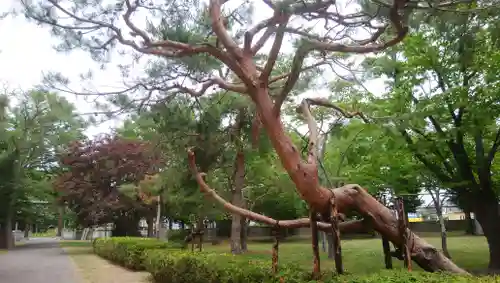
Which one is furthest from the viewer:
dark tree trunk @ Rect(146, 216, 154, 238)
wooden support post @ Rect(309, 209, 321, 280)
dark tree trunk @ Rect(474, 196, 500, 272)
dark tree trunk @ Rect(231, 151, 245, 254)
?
dark tree trunk @ Rect(146, 216, 154, 238)

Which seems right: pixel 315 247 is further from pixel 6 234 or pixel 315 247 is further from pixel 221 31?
pixel 6 234

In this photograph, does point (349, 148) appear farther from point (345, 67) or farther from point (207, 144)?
point (345, 67)

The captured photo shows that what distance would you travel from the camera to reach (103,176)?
72.4 feet

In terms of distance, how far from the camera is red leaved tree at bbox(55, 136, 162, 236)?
21.8 metres

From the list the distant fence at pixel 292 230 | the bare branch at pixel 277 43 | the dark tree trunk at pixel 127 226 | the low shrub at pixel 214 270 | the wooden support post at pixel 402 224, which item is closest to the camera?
the bare branch at pixel 277 43

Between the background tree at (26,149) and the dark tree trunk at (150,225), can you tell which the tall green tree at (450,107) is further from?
the background tree at (26,149)

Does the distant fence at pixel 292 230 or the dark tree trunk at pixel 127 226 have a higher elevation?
the dark tree trunk at pixel 127 226

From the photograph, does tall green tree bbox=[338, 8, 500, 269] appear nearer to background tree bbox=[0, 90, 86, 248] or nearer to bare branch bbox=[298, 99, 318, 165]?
bare branch bbox=[298, 99, 318, 165]

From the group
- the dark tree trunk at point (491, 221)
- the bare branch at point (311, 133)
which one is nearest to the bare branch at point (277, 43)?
the bare branch at point (311, 133)

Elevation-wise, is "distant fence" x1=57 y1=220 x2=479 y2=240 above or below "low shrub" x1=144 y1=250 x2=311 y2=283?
above

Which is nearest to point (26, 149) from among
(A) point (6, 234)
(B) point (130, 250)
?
(A) point (6, 234)

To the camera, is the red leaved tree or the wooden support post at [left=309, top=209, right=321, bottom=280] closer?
the wooden support post at [left=309, top=209, right=321, bottom=280]

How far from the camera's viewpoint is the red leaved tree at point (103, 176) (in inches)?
858

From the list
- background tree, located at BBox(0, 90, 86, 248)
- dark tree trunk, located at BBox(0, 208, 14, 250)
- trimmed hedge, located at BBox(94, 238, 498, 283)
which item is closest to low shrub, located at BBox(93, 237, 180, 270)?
trimmed hedge, located at BBox(94, 238, 498, 283)
